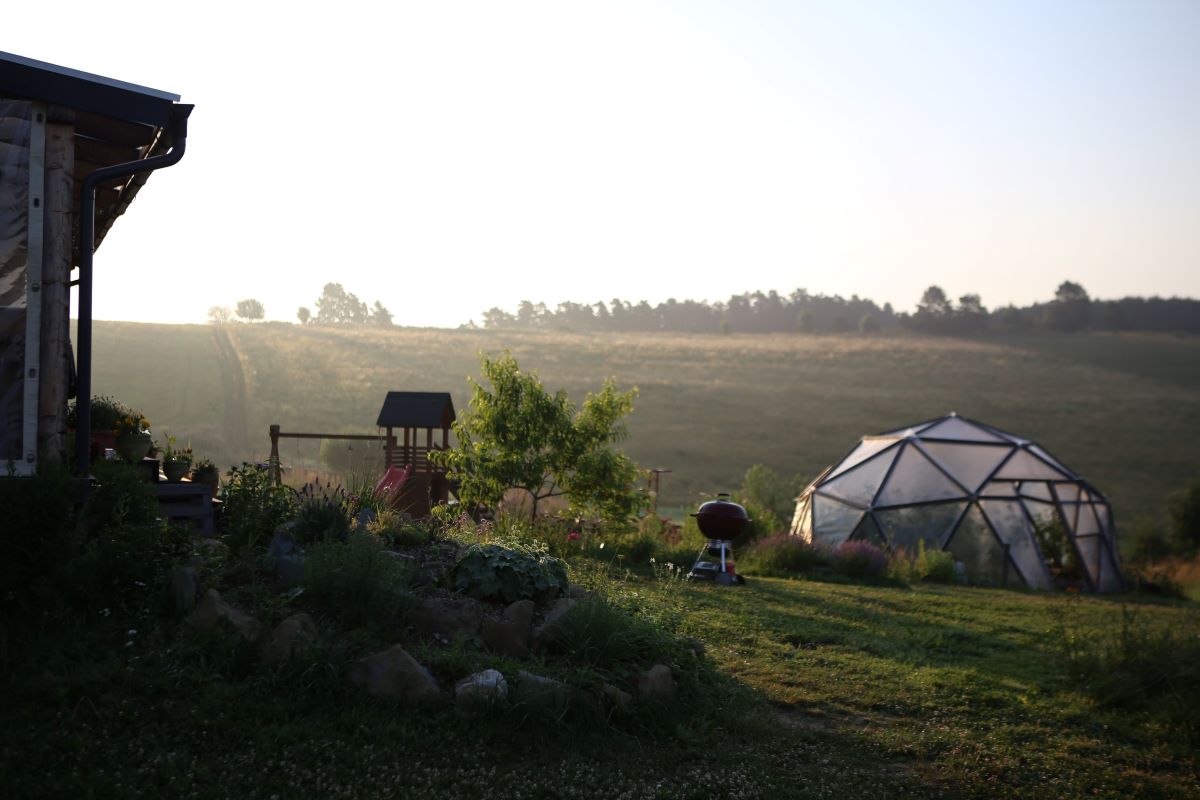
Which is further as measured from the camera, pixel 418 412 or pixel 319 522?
pixel 418 412

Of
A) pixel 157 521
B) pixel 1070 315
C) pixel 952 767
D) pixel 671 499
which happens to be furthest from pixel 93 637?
pixel 1070 315

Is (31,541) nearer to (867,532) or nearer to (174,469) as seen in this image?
(174,469)

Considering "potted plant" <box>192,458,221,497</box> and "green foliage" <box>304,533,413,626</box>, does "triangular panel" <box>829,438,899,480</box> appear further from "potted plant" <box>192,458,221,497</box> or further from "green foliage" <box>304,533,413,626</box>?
"green foliage" <box>304,533,413,626</box>

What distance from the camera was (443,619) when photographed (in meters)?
5.76

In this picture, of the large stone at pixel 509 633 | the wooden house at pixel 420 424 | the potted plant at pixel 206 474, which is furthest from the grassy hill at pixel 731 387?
the large stone at pixel 509 633

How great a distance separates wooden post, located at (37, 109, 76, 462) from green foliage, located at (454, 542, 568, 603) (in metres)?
2.69

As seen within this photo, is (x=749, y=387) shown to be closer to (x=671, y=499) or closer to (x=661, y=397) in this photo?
(x=661, y=397)

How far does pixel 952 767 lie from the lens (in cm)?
509

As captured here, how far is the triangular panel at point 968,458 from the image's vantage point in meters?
16.9

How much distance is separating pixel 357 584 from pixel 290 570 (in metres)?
0.61

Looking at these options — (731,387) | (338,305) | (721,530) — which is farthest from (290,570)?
(338,305)

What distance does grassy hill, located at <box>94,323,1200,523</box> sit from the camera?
124ft

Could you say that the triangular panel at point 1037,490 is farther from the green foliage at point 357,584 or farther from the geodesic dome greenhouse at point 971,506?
the green foliage at point 357,584

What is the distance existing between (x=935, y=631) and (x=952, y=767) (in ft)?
13.3
